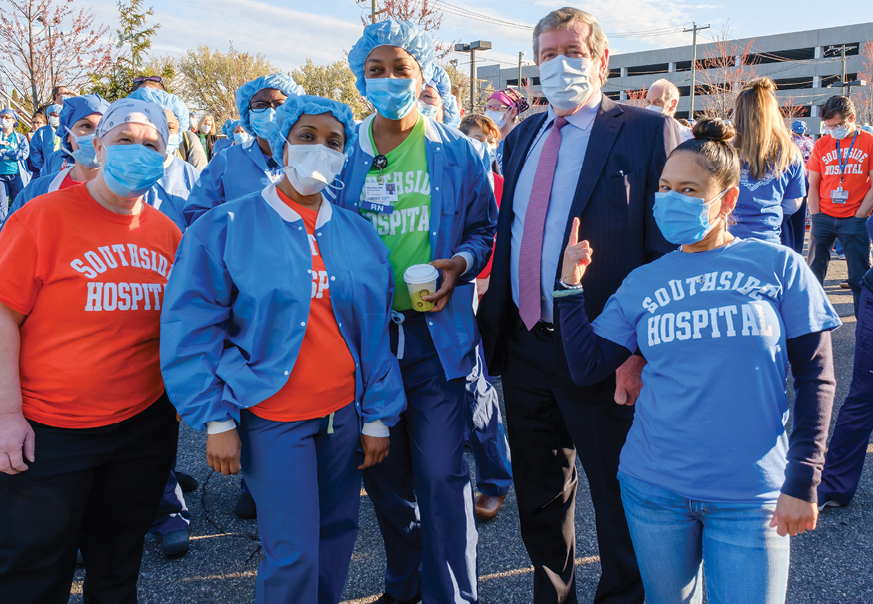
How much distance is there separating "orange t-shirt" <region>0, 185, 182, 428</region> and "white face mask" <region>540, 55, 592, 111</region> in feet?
5.50

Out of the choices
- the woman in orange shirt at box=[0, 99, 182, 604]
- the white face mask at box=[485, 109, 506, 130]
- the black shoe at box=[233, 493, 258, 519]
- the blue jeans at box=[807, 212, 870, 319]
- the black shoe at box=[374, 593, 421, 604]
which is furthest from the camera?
the white face mask at box=[485, 109, 506, 130]

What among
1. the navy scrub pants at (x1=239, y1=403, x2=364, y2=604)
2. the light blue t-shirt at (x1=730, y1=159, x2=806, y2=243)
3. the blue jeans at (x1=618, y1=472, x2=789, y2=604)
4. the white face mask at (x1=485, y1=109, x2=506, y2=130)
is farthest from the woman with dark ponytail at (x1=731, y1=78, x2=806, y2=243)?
the white face mask at (x1=485, y1=109, x2=506, y2=130)

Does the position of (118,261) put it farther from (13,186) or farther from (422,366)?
(13,186)

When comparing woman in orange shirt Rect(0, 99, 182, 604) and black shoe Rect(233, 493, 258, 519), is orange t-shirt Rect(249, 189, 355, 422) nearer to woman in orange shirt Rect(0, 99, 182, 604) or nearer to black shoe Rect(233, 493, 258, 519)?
woman in orange shirt Rect(0, 99, 182, 604)

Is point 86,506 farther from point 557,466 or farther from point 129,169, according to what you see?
point 557,466

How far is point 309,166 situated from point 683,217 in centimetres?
127

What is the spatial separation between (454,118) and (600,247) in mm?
4335

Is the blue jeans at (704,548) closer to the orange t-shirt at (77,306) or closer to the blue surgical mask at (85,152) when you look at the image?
the orange t-shirt at (77,306)

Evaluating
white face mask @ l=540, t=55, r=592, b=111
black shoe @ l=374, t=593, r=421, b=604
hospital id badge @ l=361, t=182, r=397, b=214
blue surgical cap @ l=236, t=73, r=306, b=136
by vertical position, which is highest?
blue surgical cap @ l=236, t=73, r=306, b=136

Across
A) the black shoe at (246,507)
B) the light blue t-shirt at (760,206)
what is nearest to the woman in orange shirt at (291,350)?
the black shoe at (246,507)

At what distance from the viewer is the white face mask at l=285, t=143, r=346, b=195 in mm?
2158

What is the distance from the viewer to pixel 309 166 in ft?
7.08

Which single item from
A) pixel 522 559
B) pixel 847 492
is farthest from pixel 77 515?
pixel 847 492

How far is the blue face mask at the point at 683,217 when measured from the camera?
1.83 metres
